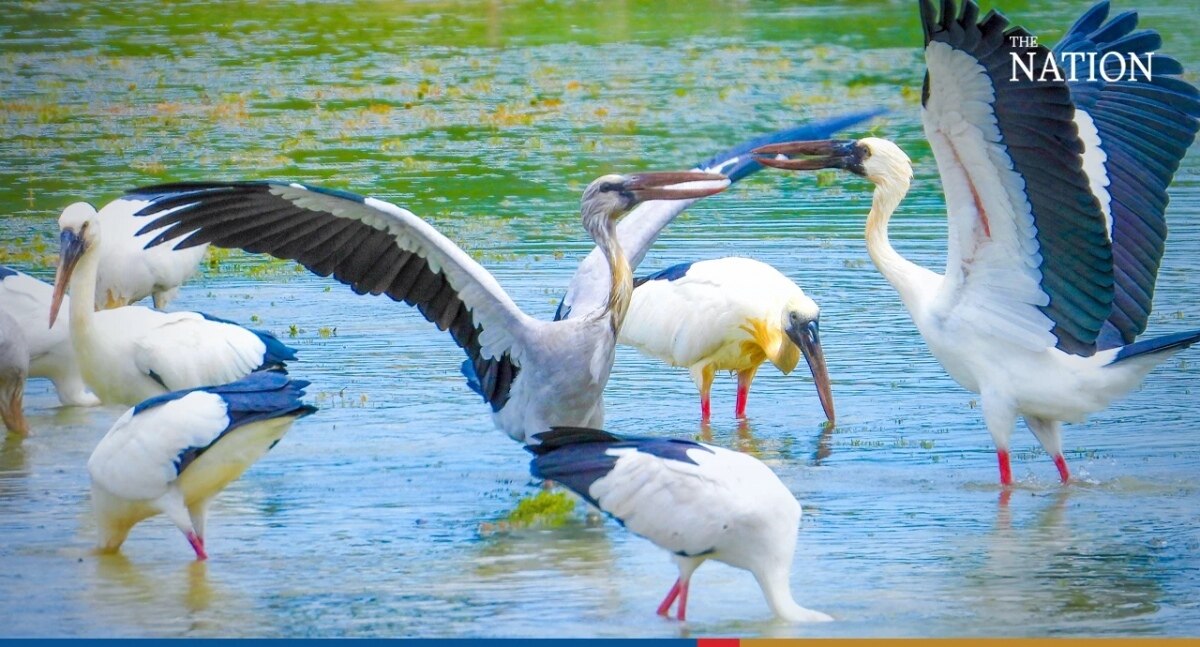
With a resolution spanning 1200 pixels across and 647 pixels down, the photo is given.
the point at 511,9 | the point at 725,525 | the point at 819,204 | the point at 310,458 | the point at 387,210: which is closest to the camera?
the point at 725,525

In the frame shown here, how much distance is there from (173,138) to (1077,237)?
17.1ft

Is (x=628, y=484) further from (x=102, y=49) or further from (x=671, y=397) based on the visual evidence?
(x=102, y=49)

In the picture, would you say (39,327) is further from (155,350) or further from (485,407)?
(485,407)

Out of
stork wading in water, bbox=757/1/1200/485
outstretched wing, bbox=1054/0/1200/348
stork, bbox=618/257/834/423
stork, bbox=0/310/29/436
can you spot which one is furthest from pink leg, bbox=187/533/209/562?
outstretched wing, bbox=1054/0/1200/348

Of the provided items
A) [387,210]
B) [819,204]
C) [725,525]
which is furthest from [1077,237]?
[819,204]

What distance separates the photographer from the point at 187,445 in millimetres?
4965

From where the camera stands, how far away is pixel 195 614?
490 centimetres

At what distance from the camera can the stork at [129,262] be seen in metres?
7.25

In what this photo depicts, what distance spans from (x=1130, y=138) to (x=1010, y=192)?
1.03 metres

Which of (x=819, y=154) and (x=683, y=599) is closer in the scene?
(x=683, y=599)

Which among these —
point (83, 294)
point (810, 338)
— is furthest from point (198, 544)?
point (810, 338)

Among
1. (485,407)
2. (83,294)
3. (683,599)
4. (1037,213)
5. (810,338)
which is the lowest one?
(485,407)

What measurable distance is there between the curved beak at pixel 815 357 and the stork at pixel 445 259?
3.57 feet

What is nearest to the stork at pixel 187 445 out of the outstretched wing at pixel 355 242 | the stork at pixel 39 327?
the outstretched wing at pixel 355 242
